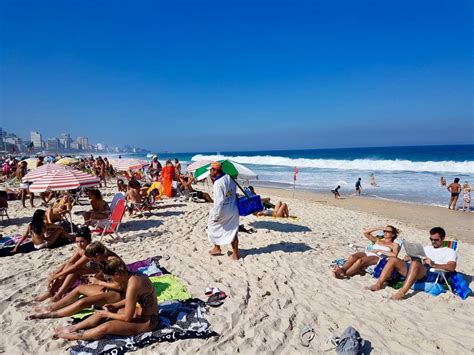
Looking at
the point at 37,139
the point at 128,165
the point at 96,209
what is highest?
the point at 37,139

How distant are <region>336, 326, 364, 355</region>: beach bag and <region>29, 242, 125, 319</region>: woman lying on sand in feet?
7.03

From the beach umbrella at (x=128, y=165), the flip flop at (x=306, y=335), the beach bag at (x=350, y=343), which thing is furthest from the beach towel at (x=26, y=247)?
the beach umbrella at (x=128, y=165)

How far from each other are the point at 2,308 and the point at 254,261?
128 inches

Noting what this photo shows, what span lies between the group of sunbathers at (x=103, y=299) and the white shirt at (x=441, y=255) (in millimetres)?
3716

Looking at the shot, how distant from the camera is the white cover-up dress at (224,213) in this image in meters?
4.55

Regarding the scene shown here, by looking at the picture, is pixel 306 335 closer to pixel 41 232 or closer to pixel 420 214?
pixel 41 232

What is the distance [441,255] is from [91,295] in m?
4.40

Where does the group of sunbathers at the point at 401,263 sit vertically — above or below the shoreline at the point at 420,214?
above

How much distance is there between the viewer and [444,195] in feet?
49.0

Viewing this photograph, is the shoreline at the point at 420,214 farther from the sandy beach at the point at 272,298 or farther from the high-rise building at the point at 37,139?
the high-rise building at the point at 37,139

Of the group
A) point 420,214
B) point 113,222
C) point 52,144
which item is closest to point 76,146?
point 52,144

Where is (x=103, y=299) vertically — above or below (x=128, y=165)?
below

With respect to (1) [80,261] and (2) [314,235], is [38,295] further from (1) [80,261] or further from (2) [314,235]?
(2) [314,235]

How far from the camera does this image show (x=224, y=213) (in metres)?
4.64
